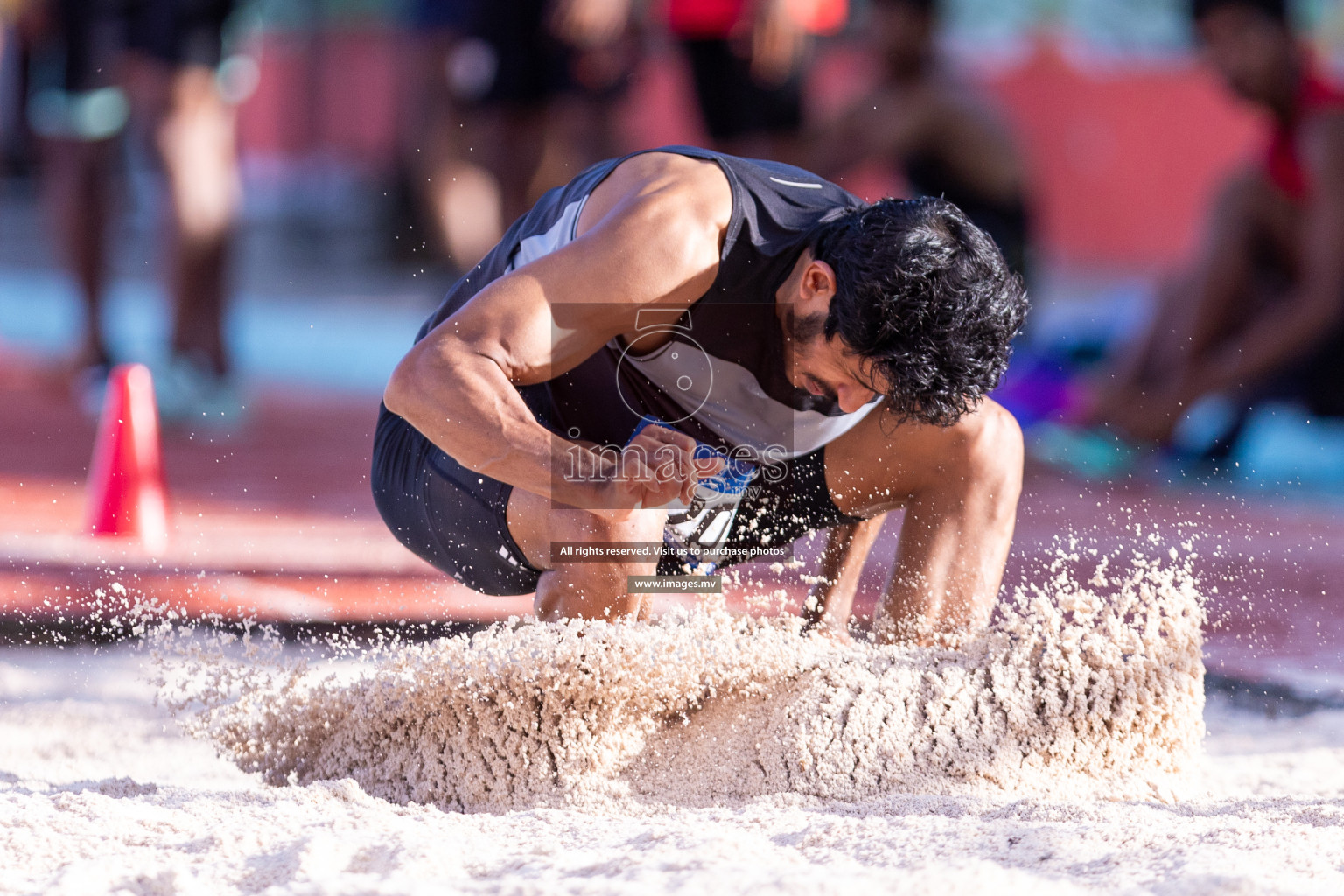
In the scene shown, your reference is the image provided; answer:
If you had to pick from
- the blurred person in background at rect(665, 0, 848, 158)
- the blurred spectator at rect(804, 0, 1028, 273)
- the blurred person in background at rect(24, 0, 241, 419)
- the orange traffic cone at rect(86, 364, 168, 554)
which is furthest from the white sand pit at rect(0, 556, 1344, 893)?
the blurred person in background at rect(665, 0, 848, 158)

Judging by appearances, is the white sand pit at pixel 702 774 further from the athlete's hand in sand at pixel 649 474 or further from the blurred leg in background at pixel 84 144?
the blurred leg in background at pixel 84 144

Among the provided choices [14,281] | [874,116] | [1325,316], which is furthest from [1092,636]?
[14,281]

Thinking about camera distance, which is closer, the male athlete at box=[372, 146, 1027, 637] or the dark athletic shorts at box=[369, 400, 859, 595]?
the male athlete at box=[372, 146, 1027, 637]

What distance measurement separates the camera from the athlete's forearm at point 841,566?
2268mm

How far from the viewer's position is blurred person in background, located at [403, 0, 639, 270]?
5.38m

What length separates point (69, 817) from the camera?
→ 5.39 ft

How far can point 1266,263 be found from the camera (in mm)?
4441

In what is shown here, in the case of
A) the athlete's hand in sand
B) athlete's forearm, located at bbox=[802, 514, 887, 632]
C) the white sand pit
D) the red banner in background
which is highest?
the red banner in background

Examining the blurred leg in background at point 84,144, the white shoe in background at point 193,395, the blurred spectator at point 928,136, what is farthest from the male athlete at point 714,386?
the blurred leg in background at point 84,144

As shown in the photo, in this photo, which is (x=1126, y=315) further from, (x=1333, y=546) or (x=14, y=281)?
(x=14, y=281)

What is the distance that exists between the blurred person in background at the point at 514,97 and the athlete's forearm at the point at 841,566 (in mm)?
Answer: 2960

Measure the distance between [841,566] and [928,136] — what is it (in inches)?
119

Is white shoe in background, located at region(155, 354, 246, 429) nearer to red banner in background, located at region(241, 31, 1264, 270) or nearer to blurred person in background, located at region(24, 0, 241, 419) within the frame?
blurred person in background, located at region(24, 0, 241, 419)

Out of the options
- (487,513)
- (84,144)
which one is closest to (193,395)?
(84,144)
